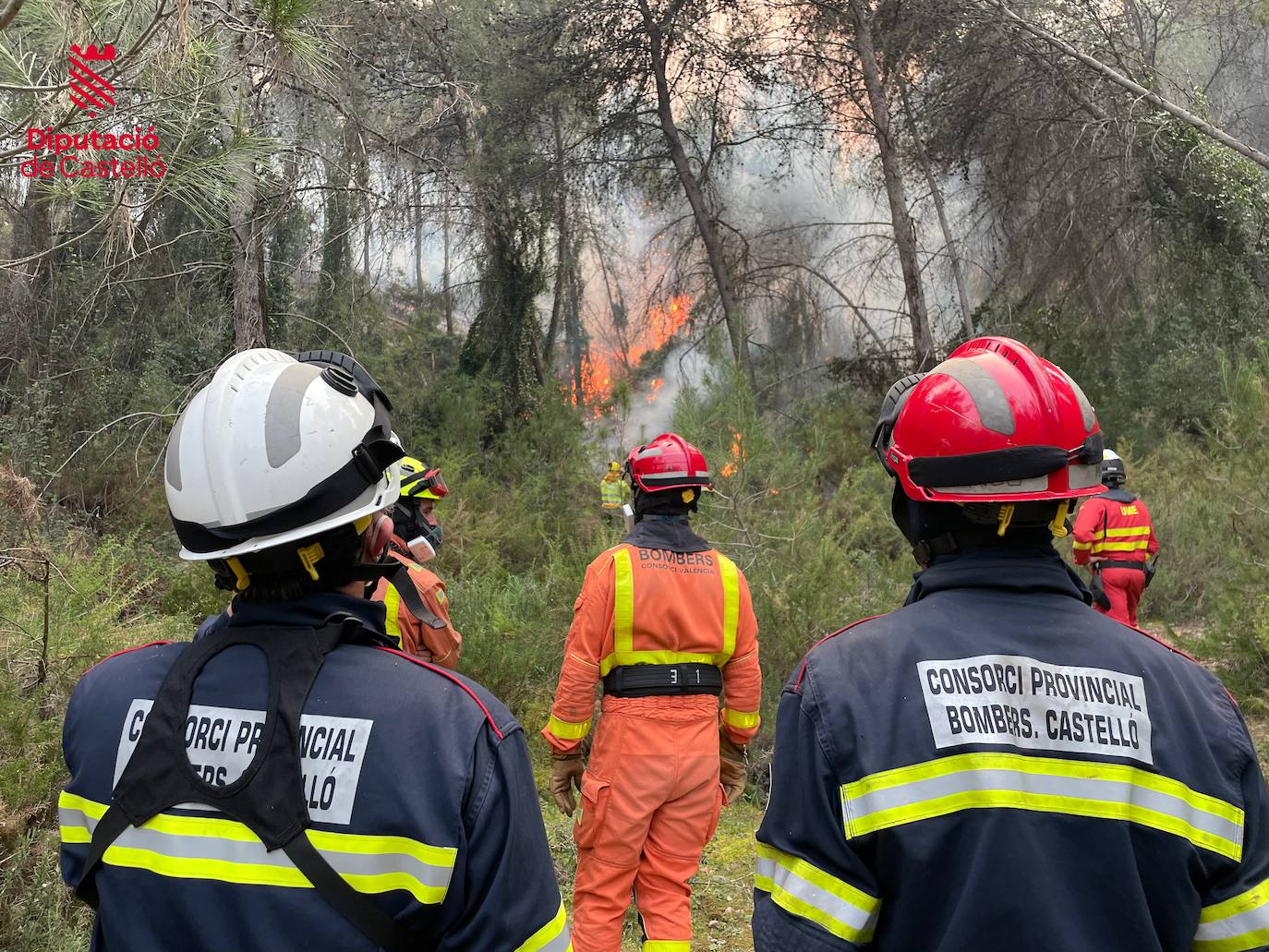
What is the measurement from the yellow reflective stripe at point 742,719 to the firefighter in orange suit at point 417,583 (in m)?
1.26

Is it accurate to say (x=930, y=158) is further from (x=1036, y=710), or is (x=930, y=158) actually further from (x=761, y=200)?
(x=1036, y=710)

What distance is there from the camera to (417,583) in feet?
13.2

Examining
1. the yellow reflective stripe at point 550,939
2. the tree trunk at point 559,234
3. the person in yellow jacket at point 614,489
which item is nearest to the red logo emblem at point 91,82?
the yellow reflective stripe at point 550,939

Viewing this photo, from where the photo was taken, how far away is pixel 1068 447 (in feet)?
5.22

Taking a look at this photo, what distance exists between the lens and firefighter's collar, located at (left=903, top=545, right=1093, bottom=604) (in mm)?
1564

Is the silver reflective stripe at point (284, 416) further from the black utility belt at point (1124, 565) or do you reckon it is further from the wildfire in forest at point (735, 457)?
the black utility belt at point (1124, 565)

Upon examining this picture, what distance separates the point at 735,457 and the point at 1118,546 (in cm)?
331

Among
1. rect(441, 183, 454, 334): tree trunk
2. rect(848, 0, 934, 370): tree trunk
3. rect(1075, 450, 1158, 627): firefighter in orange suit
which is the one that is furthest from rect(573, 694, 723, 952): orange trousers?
rect(848, 0, 934, 370): tree trunk

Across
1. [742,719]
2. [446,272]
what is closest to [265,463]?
[742,719]

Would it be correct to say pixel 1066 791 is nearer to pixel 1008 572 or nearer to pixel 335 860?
pixel 1008 572

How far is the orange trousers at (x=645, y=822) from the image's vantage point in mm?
3824

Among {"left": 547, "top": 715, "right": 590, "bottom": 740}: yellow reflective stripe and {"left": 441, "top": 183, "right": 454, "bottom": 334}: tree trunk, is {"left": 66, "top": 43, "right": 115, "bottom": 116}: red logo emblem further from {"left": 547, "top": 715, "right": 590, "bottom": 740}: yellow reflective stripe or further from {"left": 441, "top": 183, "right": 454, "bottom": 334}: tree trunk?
{"left": 441, "top": 183, "right": 454, "bottom": 334}: tree trunk

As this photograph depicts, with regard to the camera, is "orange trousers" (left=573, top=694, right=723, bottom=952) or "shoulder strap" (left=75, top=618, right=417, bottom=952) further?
"orange trousers" (left=573, top=694, right=723, bottom=952)

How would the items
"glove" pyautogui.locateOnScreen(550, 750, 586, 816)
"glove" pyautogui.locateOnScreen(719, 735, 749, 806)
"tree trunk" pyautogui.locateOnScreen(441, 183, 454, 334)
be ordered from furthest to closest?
"tree trunk" pyautogui.locateOnScreen(441, 183, 454, 334)
"glove" pyautogui.locateOnScreen(719, 735, 749, 806)
"glove" pyautogui.locateOnScreen(550, 750, 586, 816)
